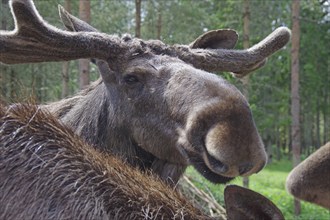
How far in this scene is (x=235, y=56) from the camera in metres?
4.73

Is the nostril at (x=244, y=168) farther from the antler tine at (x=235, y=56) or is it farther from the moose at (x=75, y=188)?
the antler tine at (x=235, y=56)

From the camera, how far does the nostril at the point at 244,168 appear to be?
3.14 meters

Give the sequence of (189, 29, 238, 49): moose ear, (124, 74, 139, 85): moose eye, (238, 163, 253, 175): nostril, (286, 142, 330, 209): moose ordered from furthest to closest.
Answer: (189, 29, 238, 49): moose ear
(124, 74, 139, 85): moose eye
(238, 163, 253, 175): nostril
(286, 142, 330, 209): moose

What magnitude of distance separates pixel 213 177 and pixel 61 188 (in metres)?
1.56

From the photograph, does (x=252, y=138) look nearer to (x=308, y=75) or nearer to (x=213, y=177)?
(x=213, y=177)

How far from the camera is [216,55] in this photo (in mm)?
4574

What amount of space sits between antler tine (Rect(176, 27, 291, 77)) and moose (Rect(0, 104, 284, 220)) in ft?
6.59

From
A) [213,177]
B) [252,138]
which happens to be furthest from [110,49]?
[252,138]

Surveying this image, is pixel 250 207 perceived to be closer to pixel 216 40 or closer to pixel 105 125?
pixel 105 125

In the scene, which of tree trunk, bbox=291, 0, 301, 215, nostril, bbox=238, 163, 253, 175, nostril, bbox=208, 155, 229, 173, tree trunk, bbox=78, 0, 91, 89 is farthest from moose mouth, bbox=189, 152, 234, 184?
tree trunk, bbox=291, 0, 301, 215

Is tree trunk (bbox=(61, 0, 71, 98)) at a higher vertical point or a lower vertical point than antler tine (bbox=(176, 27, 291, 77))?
lower

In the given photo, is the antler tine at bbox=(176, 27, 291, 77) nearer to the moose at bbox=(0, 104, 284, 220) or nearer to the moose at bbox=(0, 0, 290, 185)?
the moose at bbox=(0, 0, 290, 185)

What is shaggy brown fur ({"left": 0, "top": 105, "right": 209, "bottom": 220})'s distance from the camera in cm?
212

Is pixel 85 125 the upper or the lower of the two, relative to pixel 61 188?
lower
